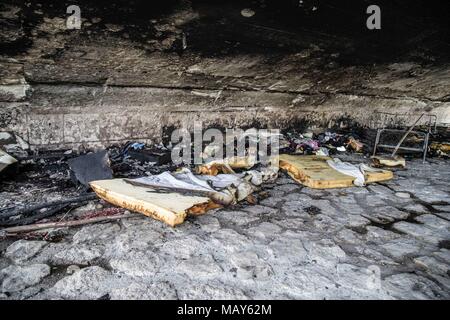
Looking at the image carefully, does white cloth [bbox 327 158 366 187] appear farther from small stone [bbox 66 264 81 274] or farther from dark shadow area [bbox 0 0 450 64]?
small stone [bbox 66 264 81 274]

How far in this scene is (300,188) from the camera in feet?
12.1

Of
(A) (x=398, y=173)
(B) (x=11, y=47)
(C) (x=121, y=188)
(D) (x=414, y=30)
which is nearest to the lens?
(C) (x=121, y=188)

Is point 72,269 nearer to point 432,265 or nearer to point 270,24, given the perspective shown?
point 432,265

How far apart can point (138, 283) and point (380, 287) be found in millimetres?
1486

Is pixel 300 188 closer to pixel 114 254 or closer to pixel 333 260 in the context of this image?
pixel 333 260

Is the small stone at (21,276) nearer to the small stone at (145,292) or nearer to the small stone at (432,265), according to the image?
the small stone at (145,292)

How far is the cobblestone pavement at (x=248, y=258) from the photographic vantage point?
173 cm

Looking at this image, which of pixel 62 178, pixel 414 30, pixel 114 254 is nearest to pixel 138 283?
pixel 114 254

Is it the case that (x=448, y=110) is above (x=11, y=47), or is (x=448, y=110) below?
below

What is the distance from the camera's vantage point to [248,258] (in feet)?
6.81

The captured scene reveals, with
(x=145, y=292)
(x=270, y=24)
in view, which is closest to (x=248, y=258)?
(x=145, y=292)

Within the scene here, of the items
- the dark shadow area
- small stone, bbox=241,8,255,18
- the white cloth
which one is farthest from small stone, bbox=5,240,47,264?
the white cloth

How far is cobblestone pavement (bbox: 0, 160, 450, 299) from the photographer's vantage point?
1.73 metres

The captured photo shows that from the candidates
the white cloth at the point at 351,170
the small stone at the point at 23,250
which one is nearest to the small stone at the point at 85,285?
the small stone at the point at 23,250
